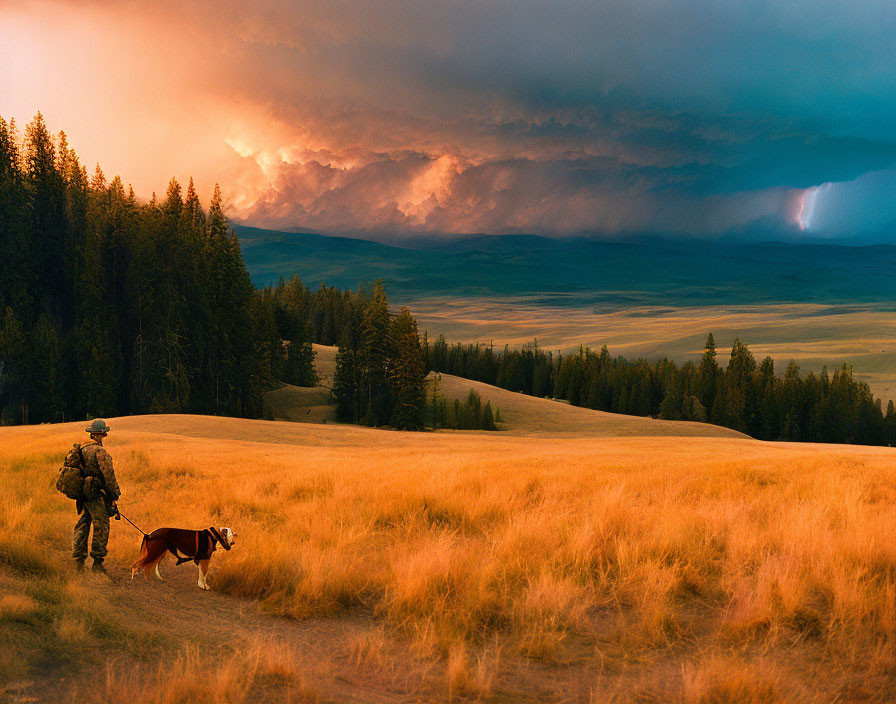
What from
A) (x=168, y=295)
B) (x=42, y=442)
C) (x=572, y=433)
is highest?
(x=168, y=295)

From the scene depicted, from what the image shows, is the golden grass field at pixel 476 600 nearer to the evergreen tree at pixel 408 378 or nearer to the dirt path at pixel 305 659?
the dirt path at pixel 305 659

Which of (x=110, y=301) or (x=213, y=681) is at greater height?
(x=110, y=301)

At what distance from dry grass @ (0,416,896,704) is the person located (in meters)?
0.69

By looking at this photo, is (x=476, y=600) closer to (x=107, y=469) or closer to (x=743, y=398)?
(x=107, y=469)

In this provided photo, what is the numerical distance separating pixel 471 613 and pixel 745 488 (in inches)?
392

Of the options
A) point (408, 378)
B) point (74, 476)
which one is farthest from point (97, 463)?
point (408, 378)

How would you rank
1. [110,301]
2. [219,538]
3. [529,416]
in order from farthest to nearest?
[529,416] → [110,301] → [219,538]

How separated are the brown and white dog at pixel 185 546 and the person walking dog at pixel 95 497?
Answer: 730 mm

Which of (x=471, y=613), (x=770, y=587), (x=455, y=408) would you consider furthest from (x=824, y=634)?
(x=455, y=408)

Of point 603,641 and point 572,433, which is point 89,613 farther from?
point 572,433

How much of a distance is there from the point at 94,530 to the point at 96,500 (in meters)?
0.45

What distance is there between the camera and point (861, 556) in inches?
355

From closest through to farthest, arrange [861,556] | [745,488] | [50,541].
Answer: [861,556], [50,541], [745,488]

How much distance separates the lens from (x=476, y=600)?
26.8 feet
